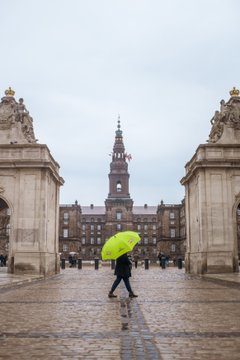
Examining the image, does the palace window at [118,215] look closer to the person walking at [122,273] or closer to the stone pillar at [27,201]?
the stone pillar at [27,201]

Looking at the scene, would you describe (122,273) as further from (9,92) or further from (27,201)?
(9,92)

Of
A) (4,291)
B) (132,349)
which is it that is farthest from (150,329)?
(4,291)

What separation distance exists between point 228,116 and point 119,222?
106 meters

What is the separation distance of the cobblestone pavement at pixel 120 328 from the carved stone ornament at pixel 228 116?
60.5 ft

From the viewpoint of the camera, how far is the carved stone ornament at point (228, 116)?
98.3 ft

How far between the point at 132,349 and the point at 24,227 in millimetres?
22310

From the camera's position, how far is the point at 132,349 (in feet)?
21.2

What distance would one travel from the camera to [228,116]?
30.2m

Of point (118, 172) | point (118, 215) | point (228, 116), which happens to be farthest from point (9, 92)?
point (118, 215)

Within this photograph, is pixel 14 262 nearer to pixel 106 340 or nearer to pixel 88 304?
pixel 88 304

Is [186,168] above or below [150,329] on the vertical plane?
above

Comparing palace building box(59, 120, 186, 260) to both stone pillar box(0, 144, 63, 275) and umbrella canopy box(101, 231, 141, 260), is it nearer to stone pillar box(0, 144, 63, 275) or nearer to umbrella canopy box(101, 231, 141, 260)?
stone pillar box(0, 144, 63, 275)

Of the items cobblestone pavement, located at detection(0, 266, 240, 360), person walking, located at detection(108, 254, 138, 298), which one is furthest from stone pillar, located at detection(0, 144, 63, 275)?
cobblestone pavement, located at detection(0, 266, 240, 360)

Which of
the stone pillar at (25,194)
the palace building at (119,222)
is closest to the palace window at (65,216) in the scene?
the palace building at (119,222)
